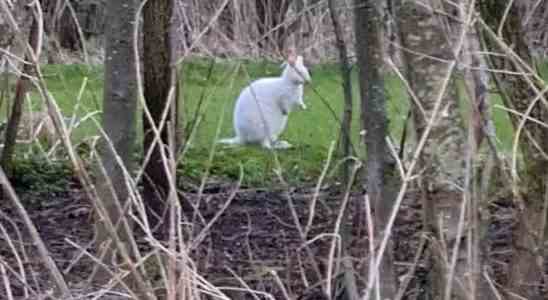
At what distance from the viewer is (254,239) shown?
5500 mm

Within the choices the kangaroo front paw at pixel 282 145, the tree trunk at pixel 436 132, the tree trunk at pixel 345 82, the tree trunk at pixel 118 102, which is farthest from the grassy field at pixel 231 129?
the tree trunk at pixel 118 102

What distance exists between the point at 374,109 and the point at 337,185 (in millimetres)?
2733

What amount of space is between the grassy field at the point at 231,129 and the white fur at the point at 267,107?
149mm

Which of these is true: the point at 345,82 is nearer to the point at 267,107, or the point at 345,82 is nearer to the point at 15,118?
the point at 15,118

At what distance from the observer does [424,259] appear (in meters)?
4.23

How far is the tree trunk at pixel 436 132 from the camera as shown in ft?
11.6

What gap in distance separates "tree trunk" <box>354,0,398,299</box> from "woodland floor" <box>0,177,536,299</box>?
24 centimetres

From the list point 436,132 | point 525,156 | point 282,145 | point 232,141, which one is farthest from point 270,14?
point 436,132

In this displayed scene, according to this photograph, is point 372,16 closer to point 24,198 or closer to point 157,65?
point 157,65

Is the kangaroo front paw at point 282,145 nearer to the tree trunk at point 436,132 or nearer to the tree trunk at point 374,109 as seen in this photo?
the tree trunk at point 374,109

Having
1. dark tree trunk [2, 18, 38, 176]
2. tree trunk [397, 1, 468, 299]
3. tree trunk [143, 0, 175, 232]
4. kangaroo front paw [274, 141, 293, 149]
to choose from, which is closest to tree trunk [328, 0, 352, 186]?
tree trunk [397, 1, 468, 299]

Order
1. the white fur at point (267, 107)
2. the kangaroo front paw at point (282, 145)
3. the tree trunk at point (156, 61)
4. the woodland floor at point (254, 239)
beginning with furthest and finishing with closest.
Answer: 1. the white fur at point (267, 107)
2. the kangaroo front paw at point (282, 145)
3. the tree trunk at point (156, 61)
4. the woodland floor at point (254, 239)

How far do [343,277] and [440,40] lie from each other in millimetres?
1039

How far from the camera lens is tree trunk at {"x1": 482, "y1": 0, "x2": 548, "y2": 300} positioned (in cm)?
380
